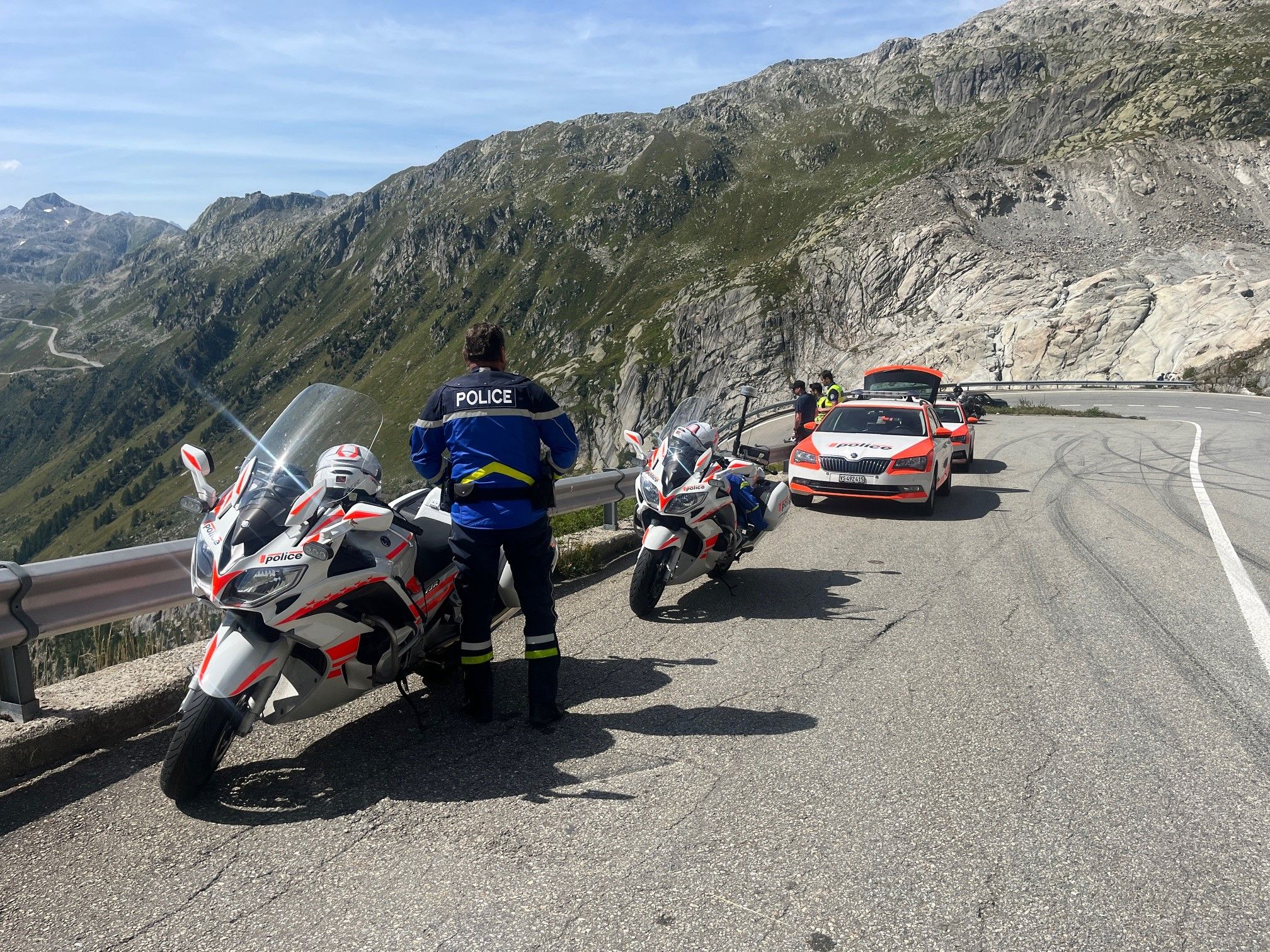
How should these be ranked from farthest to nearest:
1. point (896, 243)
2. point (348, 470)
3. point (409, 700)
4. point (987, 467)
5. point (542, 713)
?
point (896, 243) → point (987, 467) → point (542, 713) → point (409, 700) → point (348, 470)

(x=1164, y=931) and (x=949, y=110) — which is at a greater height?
(x=949, y=110)

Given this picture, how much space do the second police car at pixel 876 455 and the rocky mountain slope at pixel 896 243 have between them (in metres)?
6.18

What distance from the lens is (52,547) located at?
541 ft

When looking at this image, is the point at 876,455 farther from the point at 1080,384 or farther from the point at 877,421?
the point at 1080,384

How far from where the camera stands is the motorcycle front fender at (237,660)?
3.59 m

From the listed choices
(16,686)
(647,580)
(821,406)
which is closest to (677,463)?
(647,580)

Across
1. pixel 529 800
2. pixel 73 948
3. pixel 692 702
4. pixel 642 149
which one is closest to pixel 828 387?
pixel 692 702

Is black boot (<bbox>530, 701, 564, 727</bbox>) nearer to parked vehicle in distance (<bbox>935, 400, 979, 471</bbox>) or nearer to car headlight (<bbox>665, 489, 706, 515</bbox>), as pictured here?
car headlight (<bbox>665, 489, 706, 515</bbox>)

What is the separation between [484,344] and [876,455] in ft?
25.5

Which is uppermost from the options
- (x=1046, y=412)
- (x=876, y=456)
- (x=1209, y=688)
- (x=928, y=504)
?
(x=876, y=456)

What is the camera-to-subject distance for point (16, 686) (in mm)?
4172

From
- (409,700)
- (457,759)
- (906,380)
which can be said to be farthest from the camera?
(906,380)

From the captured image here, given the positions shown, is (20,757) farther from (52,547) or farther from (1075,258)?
(52,547)

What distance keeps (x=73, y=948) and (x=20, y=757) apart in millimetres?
1629
